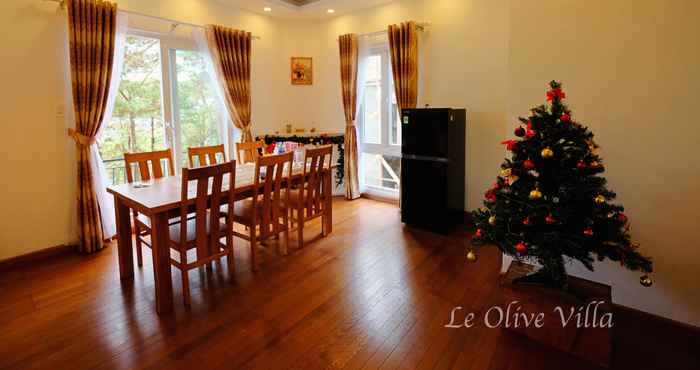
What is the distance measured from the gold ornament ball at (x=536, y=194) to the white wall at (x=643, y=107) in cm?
78

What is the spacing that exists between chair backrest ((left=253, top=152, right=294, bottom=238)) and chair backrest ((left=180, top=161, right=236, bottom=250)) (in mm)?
306

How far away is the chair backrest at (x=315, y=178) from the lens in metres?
3.42

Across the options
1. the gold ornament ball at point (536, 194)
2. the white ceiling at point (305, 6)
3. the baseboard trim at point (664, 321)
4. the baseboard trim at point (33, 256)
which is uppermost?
the white ceiling at point (305, 6)

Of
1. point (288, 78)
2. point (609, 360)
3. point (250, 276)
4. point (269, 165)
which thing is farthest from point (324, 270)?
point (288, 78)

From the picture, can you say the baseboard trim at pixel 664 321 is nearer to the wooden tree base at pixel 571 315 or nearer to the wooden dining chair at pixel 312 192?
the wooden tree base at pixel 571 315

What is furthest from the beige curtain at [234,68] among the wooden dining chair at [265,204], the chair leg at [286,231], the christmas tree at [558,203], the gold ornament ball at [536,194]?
the gold ornament ball at [536,194]

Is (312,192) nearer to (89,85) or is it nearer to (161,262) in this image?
(161,262)

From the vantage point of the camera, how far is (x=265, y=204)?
3.07 meters

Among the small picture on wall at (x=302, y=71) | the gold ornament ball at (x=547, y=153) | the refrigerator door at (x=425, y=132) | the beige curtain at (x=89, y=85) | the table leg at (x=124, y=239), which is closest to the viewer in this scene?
the gold ornament ball at (x=547, y=153)

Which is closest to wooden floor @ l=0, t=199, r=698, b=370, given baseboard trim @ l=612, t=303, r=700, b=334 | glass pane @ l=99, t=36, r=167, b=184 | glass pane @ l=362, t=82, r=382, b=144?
baseboard trim @ l=612, t=303, r=700, b=334

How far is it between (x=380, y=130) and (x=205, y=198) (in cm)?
314

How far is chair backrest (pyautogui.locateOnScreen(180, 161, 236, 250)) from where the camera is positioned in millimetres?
2342

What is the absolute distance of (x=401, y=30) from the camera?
14.1 feet

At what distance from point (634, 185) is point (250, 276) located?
272 centimetres
